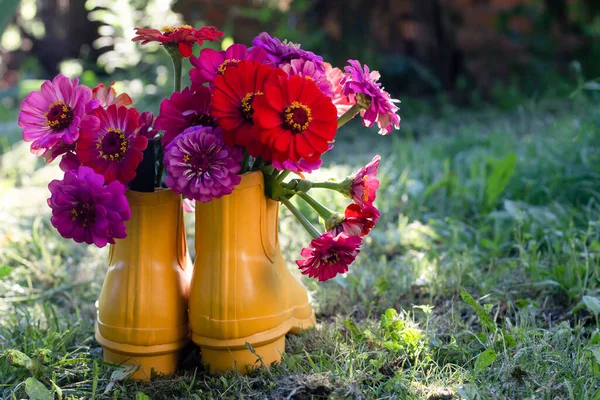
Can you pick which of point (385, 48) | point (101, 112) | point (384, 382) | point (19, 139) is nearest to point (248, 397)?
point (384, 382)

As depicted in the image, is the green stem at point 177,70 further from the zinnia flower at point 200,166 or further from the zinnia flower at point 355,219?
the zinnia flower at point 355,219

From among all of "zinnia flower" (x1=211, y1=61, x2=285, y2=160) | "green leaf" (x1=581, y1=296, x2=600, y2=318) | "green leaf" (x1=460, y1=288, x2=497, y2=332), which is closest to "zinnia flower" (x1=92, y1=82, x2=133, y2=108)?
"zinnia flower" (x1=211, y1=61, x2=285, y2=160)

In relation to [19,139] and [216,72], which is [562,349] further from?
[19,139]

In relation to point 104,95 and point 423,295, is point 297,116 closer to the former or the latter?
point 104,95

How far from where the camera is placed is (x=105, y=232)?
1.09m

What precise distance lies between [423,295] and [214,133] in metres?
0.82

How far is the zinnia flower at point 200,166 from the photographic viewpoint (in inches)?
43.6

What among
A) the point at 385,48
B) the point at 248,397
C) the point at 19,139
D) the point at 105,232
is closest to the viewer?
the point at 105,232

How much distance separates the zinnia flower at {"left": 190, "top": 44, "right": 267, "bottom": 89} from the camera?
1.17 meters

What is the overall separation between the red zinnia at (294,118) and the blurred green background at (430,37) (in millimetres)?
3096

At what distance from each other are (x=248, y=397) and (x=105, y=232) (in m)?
0.40

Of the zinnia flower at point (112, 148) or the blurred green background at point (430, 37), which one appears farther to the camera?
the blurred green background at point (430, 37)

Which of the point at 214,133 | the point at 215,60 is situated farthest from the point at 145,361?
the point at 215,60

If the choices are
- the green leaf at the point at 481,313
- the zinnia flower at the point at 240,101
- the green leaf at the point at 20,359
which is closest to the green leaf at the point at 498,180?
the green leaf at the point at 481,313
